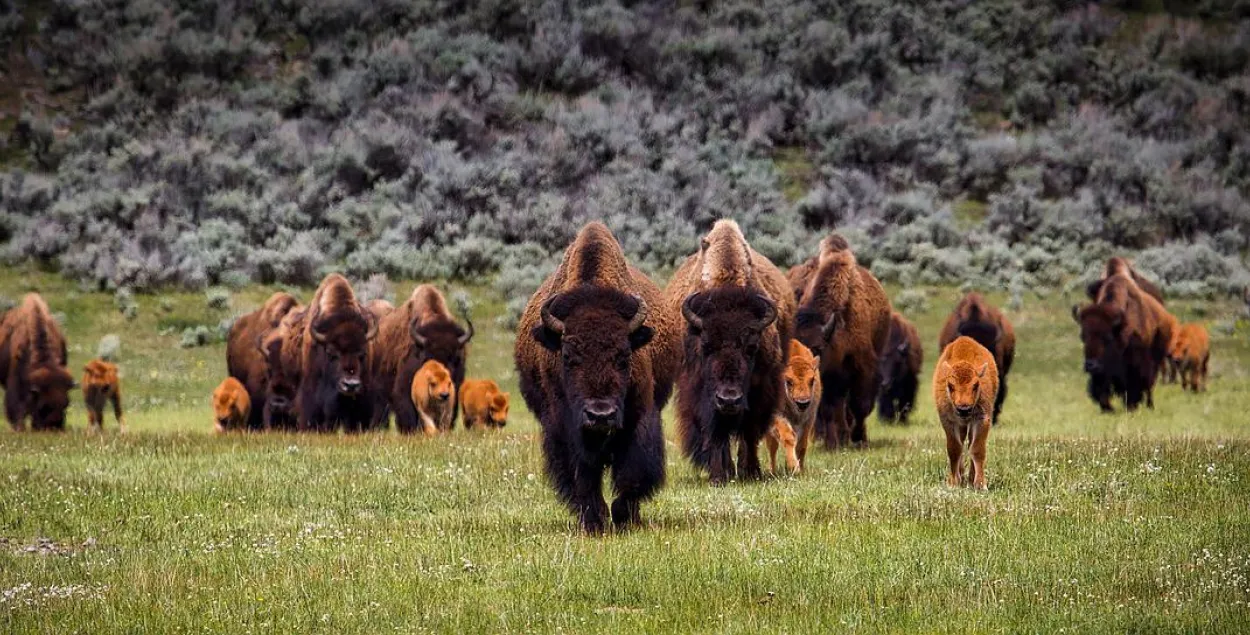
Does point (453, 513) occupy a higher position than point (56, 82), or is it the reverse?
point (56, 82)

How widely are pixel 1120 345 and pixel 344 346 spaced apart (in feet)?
Answer: 36.9

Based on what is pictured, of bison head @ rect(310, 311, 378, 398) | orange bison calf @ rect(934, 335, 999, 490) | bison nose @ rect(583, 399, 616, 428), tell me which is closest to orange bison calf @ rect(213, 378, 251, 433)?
bison head @ rect(310, 311, 378, 398)

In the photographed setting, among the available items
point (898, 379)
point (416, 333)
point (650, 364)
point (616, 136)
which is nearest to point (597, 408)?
point (650, 364)

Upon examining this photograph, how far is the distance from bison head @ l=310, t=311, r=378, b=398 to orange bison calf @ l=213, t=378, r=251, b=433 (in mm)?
2246

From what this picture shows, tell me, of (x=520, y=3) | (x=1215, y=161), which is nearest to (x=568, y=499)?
(x=1215, y=161)

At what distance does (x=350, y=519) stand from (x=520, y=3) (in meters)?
42.3

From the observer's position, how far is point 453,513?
11562mm

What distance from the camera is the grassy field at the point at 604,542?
766cm

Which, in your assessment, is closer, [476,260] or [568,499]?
[568,499]

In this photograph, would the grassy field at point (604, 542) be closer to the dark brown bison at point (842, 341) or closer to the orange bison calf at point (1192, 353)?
the dark brown bison at point (842, 341)

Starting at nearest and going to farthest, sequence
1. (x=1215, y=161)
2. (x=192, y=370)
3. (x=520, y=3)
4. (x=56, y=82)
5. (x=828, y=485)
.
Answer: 1. (x=828, y=485)
2. (x=192, y=370)
3. (x=1215, y=161)
4. (x=56, y=82)
5. (x=520, y=3)

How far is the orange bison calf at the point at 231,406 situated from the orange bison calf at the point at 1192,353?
14789 millimetres

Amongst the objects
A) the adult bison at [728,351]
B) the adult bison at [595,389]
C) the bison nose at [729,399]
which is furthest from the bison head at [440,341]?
the adult bison at [595,389]

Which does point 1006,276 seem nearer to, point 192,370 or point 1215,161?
point 1215,161
